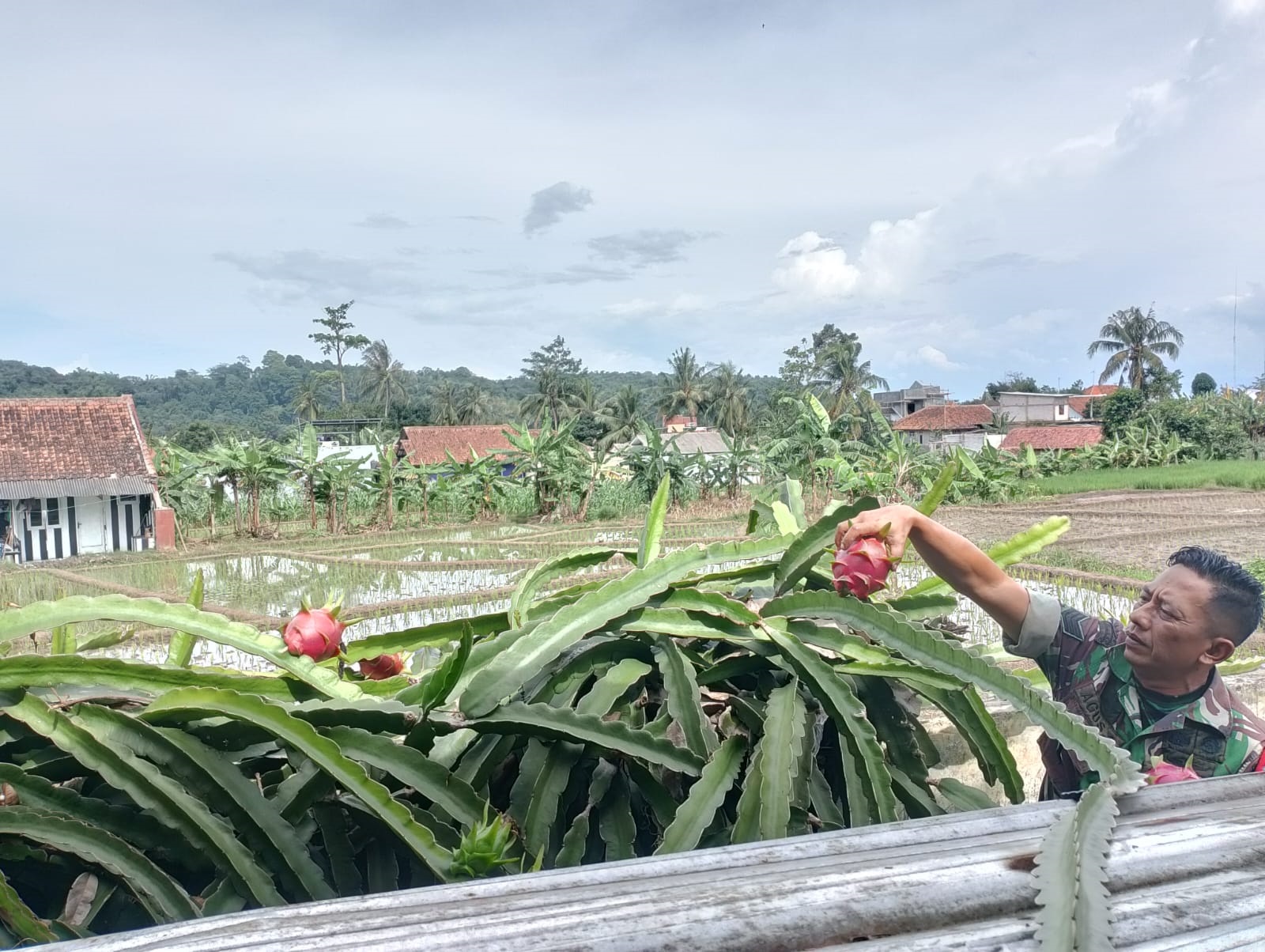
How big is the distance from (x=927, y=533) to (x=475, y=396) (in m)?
48.4

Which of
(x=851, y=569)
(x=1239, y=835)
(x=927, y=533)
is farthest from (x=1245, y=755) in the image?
(x=1239, y=835)

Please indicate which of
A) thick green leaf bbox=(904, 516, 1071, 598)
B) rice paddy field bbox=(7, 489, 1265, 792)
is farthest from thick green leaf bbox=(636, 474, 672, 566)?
rice paddy field bbox=(7, 489, 1265, 792)

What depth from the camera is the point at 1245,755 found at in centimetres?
170

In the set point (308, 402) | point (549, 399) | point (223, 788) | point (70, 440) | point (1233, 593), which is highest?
point (308, 402)

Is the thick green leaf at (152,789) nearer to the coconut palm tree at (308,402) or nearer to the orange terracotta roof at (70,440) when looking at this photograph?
the orange terracotta roof at (70,440)

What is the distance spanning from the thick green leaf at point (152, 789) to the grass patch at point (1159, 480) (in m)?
22.6

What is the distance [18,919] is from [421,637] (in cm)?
70

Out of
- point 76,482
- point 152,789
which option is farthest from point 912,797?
point 76,482

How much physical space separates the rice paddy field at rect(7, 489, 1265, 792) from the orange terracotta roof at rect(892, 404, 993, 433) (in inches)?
966

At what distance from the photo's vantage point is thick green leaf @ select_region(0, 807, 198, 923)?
1.06 meters

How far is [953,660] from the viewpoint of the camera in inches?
55.9

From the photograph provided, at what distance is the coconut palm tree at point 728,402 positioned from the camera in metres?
44.8

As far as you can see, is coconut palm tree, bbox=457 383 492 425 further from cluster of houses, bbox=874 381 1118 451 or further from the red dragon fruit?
the red dragon fruit

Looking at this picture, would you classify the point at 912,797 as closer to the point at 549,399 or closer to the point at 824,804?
the point at 824,804
